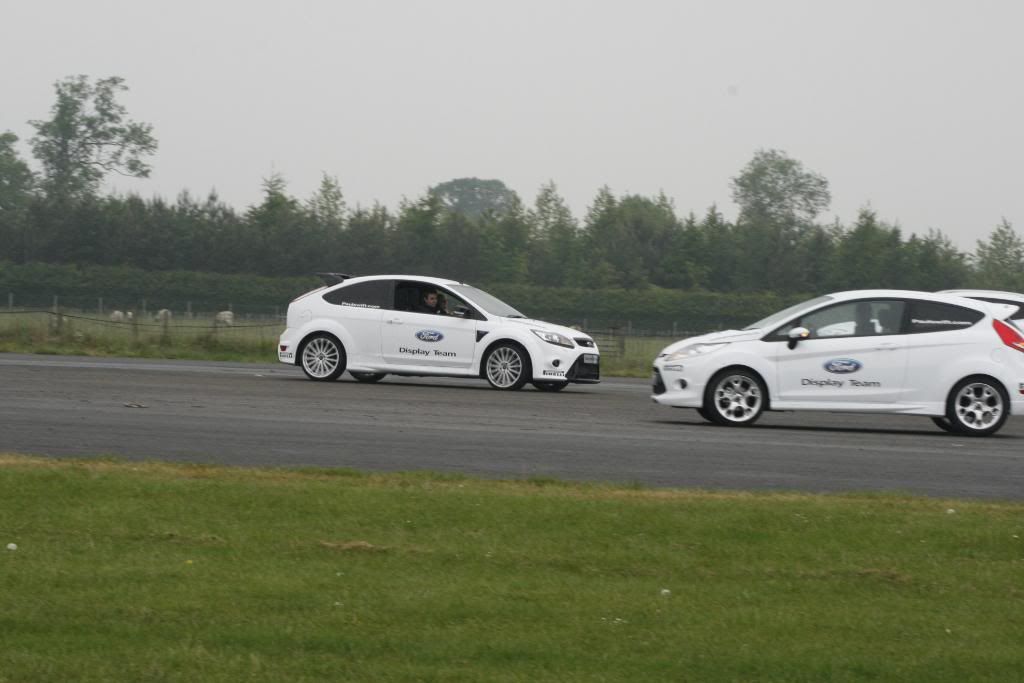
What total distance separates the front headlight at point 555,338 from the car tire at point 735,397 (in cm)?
492

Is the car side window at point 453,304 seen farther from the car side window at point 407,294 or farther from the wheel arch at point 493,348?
the wheel arch at point 493,348

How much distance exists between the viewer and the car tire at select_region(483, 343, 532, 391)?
21.5 m

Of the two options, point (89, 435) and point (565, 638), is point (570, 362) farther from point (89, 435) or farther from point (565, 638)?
point (565, 638)

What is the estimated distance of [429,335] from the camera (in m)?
21.7

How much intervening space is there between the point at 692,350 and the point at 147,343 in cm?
2051

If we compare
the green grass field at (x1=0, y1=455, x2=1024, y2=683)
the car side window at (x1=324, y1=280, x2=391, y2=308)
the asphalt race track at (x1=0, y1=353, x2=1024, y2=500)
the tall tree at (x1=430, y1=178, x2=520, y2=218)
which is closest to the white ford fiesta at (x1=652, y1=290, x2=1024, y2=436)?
the asphalt race track at (x1=0, y1=353, x2=1024, y2=500)

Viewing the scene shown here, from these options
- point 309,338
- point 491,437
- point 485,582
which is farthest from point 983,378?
point 485,582

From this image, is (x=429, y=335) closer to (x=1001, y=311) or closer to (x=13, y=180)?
(x=1001, y=311)

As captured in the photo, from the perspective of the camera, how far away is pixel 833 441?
50.0 feet

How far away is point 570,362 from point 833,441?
22.4 ft

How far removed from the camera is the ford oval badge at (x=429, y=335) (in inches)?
851

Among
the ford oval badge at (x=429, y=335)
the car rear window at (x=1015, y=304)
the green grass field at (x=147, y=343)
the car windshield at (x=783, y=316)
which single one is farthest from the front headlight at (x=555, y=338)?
the green grass field at (x=147, y=343)

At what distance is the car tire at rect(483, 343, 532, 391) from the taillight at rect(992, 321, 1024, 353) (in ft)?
23.7

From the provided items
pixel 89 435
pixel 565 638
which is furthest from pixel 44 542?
pixel 89 435
